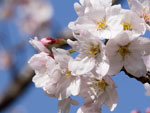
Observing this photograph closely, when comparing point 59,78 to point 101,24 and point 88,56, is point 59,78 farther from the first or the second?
point 101,24

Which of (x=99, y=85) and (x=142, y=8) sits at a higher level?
(x=142, y=8)

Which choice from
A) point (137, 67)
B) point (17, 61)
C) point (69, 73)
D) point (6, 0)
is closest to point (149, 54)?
point (137, 67)

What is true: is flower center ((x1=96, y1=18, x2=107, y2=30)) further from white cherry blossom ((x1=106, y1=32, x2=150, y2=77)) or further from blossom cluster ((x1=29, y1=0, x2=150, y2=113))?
white cherry blossom ((x1=106, y1=32, x2=150, y2=77))

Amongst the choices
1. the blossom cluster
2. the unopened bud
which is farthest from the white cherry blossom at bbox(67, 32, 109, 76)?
the unopened bud

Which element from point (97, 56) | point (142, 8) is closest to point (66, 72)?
point (97, 56)

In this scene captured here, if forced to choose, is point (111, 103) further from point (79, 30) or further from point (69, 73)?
point (79, 30)

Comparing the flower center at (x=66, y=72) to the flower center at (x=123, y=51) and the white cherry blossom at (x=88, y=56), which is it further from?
the flower center at (x=123, y=51)

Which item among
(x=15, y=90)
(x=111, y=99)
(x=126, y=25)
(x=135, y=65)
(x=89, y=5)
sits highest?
(x=89, y=5)

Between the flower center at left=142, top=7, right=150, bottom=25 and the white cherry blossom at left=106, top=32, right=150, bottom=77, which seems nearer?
the white cherry blossom at left=106, top=32, right=150, bottom=77

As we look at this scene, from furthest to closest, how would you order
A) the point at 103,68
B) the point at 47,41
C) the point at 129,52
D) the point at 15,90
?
the point at 15,90, the point at 47,41, the point at 129,52, the point at 103,68

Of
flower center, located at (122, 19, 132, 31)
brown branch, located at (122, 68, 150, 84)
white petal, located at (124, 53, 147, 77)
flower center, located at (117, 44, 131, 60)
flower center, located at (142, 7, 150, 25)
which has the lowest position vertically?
brown branch, located at (122, 68, 150, 84)
